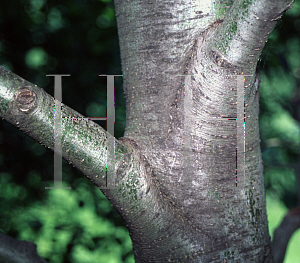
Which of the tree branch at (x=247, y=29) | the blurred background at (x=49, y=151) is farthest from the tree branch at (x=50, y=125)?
the blurred background at (x=49, y=151)

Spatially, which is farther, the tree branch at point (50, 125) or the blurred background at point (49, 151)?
the blurred background at point (49, 151)

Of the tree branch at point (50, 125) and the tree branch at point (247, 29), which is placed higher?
the tree branch at point (247, 29)

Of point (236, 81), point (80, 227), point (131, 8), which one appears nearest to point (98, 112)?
point (80, 227)

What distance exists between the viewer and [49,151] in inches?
79.9

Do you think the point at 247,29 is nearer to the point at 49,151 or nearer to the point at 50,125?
the point at 50,125

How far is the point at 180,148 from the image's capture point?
78cm

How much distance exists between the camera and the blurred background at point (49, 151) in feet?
6.57

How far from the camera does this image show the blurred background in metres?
2.00

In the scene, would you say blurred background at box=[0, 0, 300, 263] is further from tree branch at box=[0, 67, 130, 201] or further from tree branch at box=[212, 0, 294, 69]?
tree branch at box=[212, 0, 294, 69]

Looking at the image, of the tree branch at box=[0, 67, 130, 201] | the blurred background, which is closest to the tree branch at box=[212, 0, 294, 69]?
the tree branch at box=[0, 67, 130, 201]

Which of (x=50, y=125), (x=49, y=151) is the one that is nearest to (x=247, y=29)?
(x=50, y=125)

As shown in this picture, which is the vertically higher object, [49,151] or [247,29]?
[247,29]

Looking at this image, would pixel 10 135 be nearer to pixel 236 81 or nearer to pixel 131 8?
pixel 131 8

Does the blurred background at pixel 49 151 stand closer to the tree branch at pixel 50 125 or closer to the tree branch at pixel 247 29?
the tree branch at pixel 50 125
